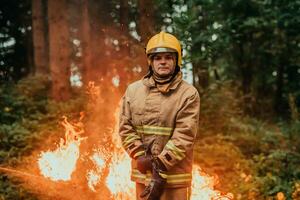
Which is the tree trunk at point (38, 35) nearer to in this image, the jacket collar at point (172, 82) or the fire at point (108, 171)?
the fire at point (108, 171)

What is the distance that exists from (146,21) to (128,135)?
4.82 meters

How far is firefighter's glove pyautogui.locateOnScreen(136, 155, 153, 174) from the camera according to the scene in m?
4.38

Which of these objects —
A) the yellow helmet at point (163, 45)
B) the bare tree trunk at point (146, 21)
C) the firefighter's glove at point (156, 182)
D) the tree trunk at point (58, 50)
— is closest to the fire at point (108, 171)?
the firefighter's glove at point (156, 182)

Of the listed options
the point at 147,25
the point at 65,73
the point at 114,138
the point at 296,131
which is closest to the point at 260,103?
the point at 296,131

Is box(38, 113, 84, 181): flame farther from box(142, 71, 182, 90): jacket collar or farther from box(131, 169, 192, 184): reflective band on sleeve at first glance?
box(142, 71, 182, 90): jacket collar

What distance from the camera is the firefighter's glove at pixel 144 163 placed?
438 cm

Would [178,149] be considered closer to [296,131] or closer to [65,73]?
[296,131]

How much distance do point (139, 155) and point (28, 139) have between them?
6.02 meters

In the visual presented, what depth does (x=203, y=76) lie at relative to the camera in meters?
13.1

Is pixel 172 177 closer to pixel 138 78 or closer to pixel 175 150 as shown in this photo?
pixel 175 150

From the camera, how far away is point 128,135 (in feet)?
14.9

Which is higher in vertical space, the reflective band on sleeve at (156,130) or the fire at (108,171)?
the reflective band on sleeve at (156,130)

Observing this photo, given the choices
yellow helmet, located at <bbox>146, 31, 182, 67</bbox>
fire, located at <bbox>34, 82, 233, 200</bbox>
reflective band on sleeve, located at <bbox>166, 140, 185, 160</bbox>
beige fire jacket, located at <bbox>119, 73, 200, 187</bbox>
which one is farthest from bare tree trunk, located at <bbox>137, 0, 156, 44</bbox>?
reflective band on sleeve, located at <bbox>166, 140, 185, 160</bbox>

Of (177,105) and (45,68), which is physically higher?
(45,68)
